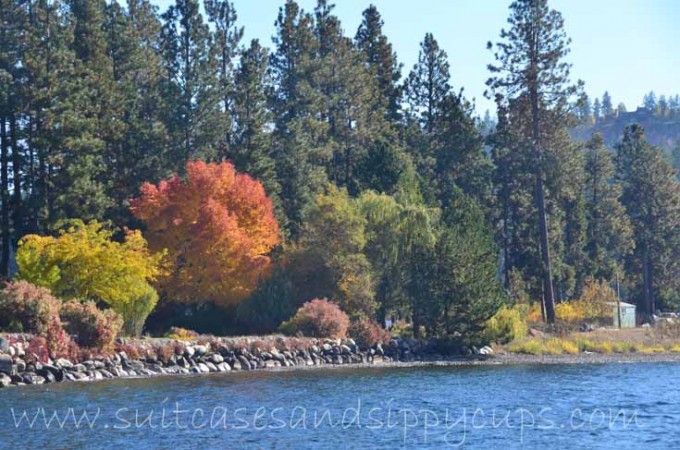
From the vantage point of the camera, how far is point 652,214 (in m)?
92.9

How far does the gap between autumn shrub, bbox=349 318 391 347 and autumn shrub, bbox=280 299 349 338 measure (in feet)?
2.18

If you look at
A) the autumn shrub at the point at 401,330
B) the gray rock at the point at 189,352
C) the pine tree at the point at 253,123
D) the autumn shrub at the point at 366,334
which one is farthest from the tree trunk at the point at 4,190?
the autumn shrub at the point at 401,330

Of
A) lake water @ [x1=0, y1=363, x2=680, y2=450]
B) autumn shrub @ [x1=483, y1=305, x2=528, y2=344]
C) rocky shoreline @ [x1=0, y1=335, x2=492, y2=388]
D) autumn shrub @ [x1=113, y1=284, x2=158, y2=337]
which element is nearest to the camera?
lake water @ [x1=0, y1=363, x2=680, y2=450]

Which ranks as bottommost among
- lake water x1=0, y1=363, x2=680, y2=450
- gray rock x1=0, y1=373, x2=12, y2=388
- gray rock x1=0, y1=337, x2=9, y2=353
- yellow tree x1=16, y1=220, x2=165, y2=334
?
lake water x1=0, y1=363, x2=680, y2=450

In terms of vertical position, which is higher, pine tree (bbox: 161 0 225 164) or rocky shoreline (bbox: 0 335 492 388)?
pine tree (bbox: 161 0 225 164)

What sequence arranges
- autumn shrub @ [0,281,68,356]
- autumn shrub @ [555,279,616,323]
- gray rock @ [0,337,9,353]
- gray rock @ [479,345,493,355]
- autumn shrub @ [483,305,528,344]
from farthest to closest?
autumn shrub @ [555,279,616,323] → autumn shrub @ [483,305,528,344] → gray rock @ [479,345,493,355] → autumn shrub @ [0,281,68,356] → gray rock @ [0,337,9,353]

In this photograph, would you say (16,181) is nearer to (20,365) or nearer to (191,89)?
(191,89)

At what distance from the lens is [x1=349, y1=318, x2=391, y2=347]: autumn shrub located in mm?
55844

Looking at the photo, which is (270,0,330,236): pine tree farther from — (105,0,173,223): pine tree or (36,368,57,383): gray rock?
(36,368,57,383): gray rock

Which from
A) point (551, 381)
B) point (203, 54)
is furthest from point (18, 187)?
point (551, 381)

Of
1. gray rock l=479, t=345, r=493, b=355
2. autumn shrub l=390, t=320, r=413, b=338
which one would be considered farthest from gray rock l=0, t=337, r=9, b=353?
gray rock l=479, t=345, r=493, b=355

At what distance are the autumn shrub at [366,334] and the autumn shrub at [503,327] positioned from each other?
6.20 meters

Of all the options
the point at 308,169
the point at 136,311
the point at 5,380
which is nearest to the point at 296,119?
the point at 308,169

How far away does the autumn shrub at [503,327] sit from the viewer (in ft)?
193
